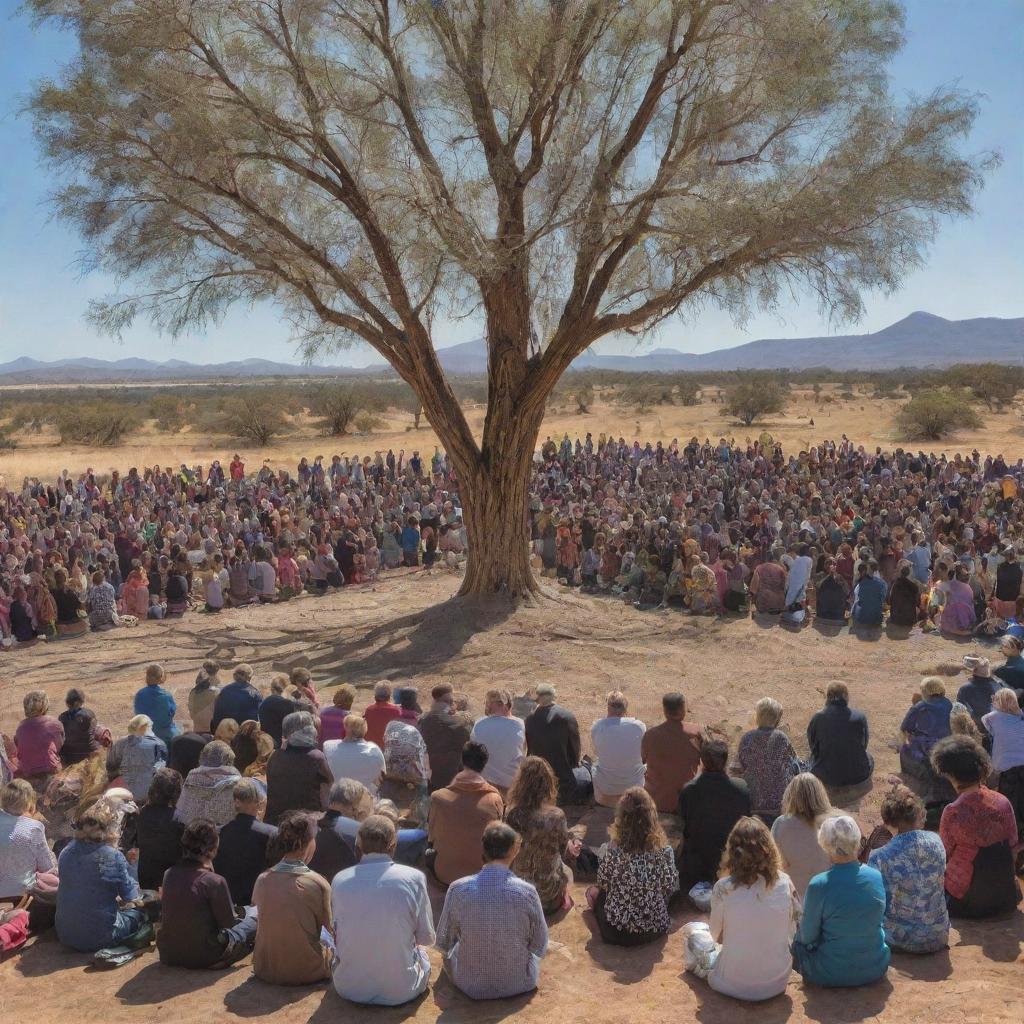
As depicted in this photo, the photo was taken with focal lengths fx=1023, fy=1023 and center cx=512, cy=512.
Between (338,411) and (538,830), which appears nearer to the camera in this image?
(538,830)

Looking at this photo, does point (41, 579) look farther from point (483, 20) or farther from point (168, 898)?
point (168, 898)

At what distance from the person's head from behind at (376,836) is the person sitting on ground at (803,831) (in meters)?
2.06

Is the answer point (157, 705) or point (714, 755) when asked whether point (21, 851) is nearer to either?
point (157, 705)

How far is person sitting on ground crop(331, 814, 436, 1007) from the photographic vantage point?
4.55 metres

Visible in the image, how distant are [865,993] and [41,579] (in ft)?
40.3

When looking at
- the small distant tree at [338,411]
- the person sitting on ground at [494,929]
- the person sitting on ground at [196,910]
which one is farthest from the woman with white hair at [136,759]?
the small distant tree at [338,411]

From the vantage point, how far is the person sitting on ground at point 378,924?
14.9 feet

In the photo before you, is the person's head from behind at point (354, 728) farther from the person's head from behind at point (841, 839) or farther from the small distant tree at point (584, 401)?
the small distant tree at point (584, 401)

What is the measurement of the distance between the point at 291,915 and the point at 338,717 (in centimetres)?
287

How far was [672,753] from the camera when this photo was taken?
276 inches

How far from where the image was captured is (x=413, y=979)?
4625 millimetres

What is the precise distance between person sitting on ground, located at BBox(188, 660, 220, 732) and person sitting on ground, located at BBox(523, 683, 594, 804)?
2.73 m

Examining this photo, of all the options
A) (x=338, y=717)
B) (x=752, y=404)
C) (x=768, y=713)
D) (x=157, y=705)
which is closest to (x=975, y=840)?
(x=768, y=713)

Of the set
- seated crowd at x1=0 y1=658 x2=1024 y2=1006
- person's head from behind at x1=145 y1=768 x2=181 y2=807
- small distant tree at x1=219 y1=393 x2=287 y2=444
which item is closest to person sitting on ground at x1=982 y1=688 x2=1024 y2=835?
seated crowd at x1=0 y1=658 x2=1024 y2=1006
